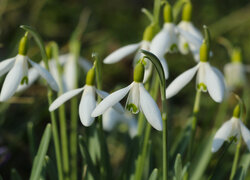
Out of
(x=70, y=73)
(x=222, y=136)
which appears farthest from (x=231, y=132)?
(x=70, y=73)

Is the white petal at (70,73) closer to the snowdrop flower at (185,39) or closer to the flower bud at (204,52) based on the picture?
the snowdrop flower at (185,39)

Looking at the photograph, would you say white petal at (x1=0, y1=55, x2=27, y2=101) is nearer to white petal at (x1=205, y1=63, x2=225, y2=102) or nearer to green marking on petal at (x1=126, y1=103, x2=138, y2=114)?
green marking on petal at (x1=126, y1=103, x2=138, y2=114)

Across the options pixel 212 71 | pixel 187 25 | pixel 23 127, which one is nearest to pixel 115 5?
pixel 23 127

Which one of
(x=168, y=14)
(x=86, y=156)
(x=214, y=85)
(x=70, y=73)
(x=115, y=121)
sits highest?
(x=168, y=14)

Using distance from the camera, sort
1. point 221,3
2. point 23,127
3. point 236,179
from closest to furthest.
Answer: point 236,179 < point 23,127 < point 221,3

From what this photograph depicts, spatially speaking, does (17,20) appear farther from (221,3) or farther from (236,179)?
(236,179)

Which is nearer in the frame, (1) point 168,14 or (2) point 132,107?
(2) point 132,107

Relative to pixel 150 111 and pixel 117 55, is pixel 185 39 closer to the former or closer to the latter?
pixel 117 55
